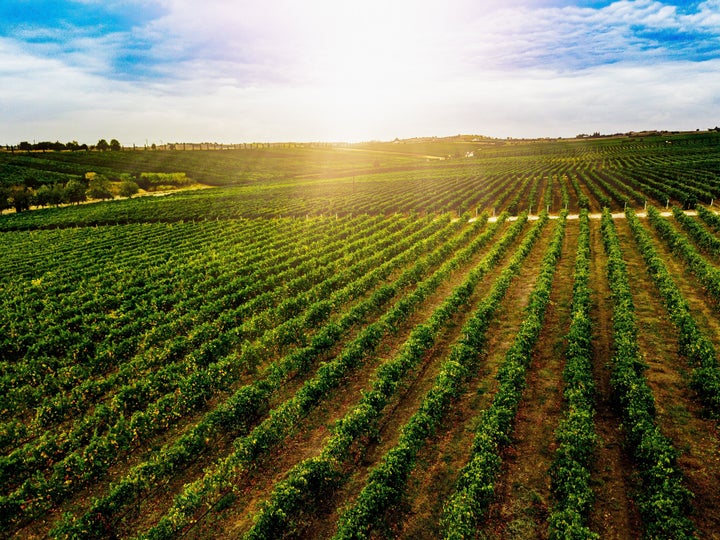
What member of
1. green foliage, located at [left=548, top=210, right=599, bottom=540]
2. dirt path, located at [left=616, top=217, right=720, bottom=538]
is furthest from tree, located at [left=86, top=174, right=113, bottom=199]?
dirt path, located at [left=616, top=217, right=720, bottom=538]

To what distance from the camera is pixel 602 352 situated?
49.1 feet

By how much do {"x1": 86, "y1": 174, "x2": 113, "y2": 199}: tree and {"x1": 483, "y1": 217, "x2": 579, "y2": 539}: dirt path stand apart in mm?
108337

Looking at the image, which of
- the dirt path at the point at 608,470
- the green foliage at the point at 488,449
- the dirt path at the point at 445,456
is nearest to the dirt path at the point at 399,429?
the dirt path at the point at 445,456

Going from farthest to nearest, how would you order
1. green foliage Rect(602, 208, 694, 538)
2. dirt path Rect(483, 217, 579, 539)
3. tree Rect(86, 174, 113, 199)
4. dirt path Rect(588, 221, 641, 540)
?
1. tree Rect(86, 174, 113, 199)
2. dirt path Rect(483, 217, 579, 539)
3. dirt path Rect(588, 221, 641, 540)
4. green foliage Rect(602, 208, 694, 538)

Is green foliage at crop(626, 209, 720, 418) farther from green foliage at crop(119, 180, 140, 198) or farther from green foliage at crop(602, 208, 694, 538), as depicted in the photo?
green foliage at crop(119, 180, 140, 198)

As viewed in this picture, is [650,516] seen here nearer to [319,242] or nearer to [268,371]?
[268,371]

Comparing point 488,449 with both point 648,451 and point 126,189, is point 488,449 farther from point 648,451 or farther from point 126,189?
point 126,189

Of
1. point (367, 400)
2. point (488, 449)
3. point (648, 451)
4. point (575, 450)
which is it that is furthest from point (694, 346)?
point (367, 400)

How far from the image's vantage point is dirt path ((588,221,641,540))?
8.19 metres

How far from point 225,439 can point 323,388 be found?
3372mm

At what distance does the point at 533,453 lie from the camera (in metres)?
10.2

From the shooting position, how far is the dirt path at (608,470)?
8188mm

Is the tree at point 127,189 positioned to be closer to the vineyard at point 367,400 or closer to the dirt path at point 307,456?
the vineyard at point 367,400

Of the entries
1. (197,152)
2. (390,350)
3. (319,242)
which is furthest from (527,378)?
(197,152)
